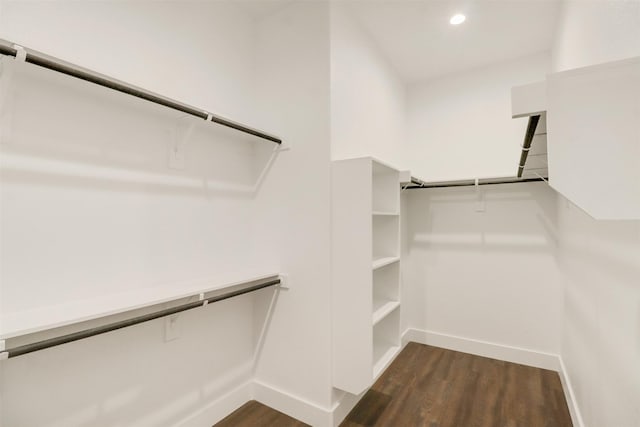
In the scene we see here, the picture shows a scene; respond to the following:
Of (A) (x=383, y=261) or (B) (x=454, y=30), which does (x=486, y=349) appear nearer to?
(A) (x=383, y=261)

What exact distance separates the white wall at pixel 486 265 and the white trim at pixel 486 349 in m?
0.04

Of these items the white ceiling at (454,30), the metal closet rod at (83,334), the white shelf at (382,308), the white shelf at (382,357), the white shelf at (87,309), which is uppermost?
the white ceiling at (454,30)

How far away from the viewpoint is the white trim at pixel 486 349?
2584 millimetres

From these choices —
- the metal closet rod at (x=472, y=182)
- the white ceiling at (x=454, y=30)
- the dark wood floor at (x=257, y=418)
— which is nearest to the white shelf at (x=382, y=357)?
the dark wood floor at (x=257, y=418)

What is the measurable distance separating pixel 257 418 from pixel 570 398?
2082 mm

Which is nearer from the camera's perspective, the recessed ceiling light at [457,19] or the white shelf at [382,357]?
the white shelf at [382,357]

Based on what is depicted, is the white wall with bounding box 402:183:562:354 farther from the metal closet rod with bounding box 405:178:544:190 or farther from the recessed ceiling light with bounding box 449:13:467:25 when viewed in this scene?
the recessed ceiling light with bounding box 449:13:467:25

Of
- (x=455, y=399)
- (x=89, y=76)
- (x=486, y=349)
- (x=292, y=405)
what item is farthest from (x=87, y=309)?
(x=486, y=349)

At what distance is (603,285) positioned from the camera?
1.31 meters

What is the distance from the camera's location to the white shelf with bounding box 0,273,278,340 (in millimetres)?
1010

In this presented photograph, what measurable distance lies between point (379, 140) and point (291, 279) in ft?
4.71

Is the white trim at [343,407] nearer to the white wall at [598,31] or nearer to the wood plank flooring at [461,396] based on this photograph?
the wood plank flooring at [461,396]

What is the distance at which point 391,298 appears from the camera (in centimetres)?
228

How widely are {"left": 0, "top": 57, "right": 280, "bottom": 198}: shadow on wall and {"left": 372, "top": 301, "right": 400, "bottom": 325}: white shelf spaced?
1.27m
